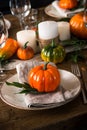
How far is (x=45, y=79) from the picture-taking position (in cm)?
90

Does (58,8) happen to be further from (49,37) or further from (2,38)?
(2,38)

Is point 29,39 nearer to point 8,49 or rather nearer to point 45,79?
point 8,49

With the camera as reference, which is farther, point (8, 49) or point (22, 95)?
point (8, 49)

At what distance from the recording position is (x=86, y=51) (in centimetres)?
121

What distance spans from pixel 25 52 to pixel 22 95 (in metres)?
0.28

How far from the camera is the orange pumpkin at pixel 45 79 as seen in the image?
90cm

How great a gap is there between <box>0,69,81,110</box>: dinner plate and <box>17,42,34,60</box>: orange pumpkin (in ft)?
0.55

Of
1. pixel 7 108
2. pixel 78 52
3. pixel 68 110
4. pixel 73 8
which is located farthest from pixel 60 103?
pixel 73 8

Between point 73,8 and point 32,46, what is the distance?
46cm

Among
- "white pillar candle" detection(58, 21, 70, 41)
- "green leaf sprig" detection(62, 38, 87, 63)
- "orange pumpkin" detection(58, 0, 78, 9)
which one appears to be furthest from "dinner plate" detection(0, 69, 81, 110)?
"orange pumpkin" detection(58, 0, 78, 9)

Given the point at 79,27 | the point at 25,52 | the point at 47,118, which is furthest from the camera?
the point at 79,27

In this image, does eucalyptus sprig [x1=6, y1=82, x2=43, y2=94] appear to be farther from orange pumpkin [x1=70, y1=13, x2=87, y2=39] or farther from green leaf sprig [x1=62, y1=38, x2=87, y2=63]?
orange pumpkin [x1=70, y1=13, x2=87, y2=39]

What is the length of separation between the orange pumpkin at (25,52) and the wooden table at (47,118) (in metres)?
0.31

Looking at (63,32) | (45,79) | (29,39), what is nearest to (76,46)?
(63,32)
